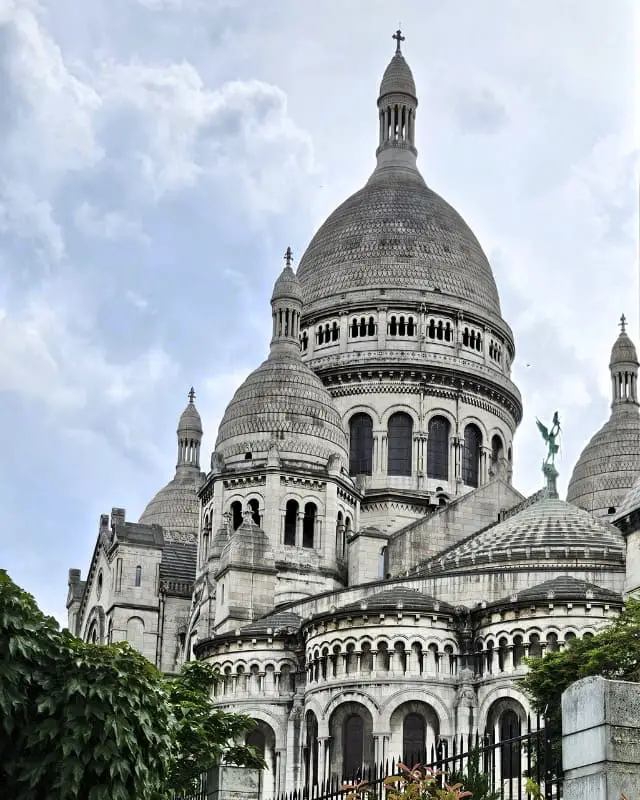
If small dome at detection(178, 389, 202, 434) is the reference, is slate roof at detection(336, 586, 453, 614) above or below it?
below

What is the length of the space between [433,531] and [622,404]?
73.1ft

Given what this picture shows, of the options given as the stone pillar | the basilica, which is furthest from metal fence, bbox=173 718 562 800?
the basilica

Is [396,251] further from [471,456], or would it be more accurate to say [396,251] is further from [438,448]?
[471,456]

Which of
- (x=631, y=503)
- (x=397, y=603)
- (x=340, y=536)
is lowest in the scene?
(x=397, y=603)

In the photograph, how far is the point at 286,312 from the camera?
79.4m

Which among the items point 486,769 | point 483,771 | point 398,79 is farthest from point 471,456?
point 486,769

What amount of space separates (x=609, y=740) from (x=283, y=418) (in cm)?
5651

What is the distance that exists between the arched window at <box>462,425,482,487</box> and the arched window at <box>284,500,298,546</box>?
1363 centimetres

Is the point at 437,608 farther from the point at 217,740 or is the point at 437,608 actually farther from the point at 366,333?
the point at 366,333

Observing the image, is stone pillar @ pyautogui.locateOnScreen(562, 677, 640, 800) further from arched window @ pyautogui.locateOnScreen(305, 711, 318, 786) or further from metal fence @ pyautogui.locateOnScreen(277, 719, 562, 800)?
arched window @ pyautogui.locateOnScreen(305, 711, 318, 786)

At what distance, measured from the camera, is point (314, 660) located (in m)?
58.2

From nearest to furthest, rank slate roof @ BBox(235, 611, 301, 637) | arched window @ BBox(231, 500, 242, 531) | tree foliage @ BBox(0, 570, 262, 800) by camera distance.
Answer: tree foliage @ BBox(0, 570, 262, 800) → slate roof @ BBox(235, 611, 301, 637) → arched window @ BBox(231, 500, 242, 531)

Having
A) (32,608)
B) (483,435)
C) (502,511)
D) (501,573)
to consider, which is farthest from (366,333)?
(32,608)

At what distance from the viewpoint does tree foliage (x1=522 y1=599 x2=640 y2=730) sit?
41031 millimetres
